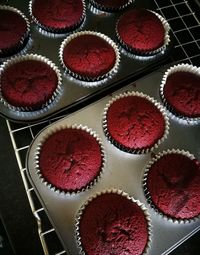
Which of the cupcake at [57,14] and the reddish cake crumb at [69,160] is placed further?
the cupcake at [57,14]

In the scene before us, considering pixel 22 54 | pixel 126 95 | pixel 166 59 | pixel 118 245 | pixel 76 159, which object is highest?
pixel 22 54

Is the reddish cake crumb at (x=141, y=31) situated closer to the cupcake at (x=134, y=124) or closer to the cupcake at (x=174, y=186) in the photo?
the cupcake at (x=134, y=124)

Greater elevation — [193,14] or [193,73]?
[193,14]

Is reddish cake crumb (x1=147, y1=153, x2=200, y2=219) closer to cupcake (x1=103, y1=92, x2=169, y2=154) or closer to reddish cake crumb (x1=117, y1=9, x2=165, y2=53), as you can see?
cupcake (x1=103, y1=92, x2=169, y2=154)

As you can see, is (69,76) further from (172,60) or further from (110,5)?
(172,60)

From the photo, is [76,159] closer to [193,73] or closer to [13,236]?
[13,236]

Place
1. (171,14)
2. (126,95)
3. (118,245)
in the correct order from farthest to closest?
(171,14) → (126,95) → (118,245)

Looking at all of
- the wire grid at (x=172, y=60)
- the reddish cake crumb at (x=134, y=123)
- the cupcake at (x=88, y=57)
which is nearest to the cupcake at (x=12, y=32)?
the cupcake at (x=88, y=57)

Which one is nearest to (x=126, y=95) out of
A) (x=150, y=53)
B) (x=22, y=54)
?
(x=150, y=53)
